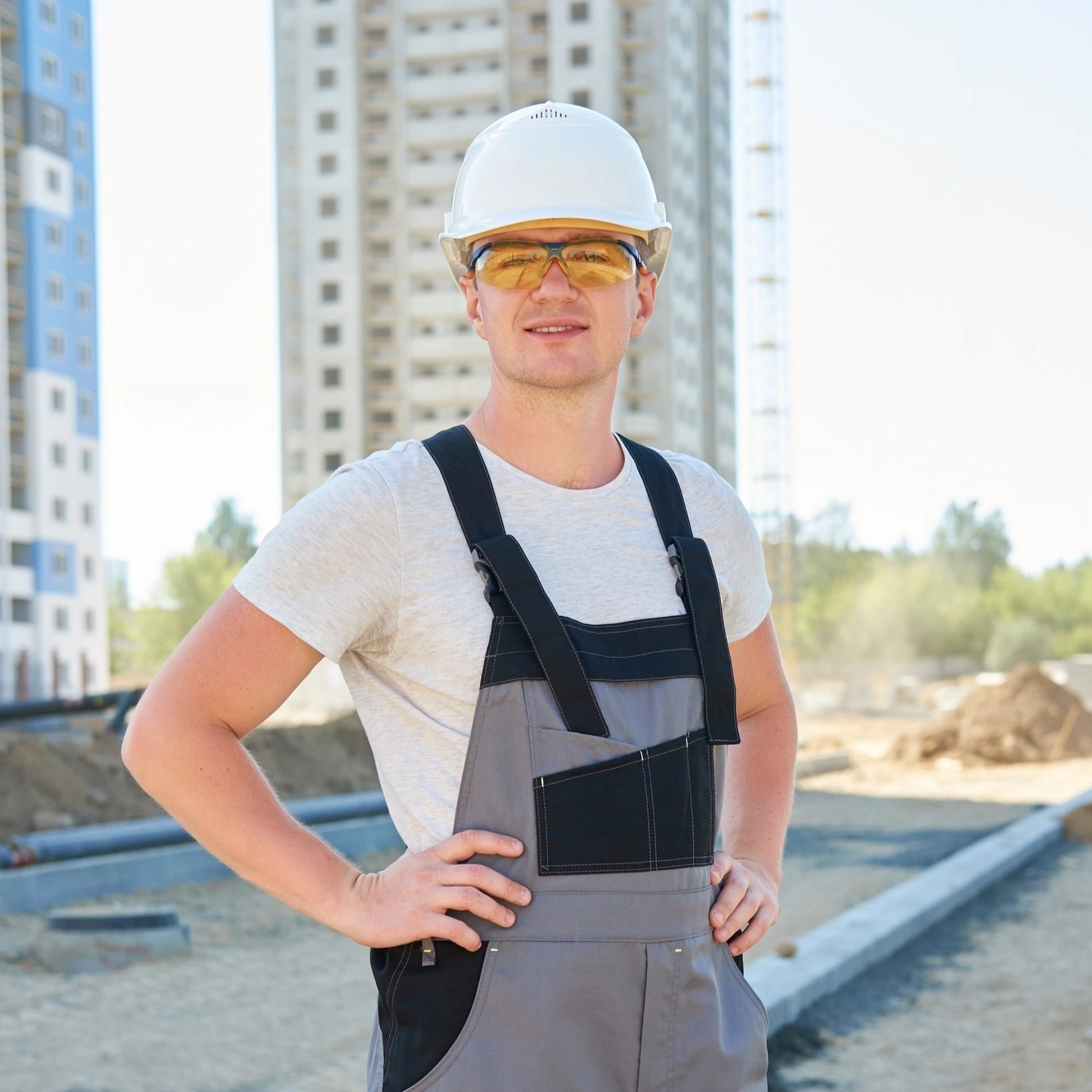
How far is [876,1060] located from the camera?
20.2ft

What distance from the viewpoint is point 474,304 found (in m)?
2.36

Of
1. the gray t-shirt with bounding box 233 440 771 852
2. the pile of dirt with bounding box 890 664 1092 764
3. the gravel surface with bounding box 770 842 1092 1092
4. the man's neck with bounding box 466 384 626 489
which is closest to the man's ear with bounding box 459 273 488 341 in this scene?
the man's neck with bounding box 466 384 626 489

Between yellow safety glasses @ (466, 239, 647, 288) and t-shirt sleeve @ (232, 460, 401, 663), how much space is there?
0.41 meters

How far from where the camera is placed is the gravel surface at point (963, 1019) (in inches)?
233

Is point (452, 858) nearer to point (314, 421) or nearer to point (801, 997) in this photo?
point (801, 997)

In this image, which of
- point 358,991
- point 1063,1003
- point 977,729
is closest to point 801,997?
point 1063,1003

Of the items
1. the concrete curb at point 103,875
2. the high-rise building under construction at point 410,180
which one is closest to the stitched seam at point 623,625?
the concrete curb at point 103,875

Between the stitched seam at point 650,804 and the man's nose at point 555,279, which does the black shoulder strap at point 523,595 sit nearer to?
the stitched seam at point 650,804

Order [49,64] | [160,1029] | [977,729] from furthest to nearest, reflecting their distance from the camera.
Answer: [49,64] < [977,729] < [160,1029]

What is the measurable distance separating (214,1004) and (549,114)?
575 centimetres

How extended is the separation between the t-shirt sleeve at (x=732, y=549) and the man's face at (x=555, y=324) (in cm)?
27

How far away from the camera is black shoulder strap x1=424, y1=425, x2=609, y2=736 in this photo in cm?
193

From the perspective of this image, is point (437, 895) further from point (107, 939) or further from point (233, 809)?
point (107, 939)

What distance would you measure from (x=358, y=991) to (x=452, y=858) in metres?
5.96
